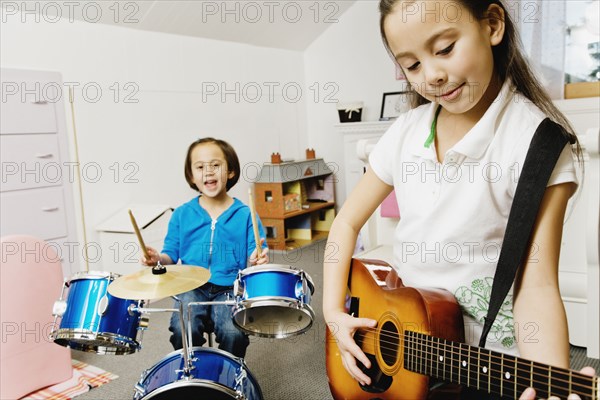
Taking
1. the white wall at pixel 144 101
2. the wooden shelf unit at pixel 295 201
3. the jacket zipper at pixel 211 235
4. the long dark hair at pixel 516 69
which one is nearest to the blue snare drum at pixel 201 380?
the jacket zipper at pixel 211 235

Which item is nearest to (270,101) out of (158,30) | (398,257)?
(158,30)

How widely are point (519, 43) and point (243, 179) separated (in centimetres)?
339

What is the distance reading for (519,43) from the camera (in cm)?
82

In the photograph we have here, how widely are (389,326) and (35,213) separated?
2369 mm

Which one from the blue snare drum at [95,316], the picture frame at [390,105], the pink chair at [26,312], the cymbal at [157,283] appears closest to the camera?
the cymbal at [157,283]

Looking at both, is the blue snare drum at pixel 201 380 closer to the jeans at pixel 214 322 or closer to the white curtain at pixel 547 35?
the jeans at pixel 214 322

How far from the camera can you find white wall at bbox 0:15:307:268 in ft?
9.46

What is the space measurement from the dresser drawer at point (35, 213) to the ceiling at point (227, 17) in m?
1.03

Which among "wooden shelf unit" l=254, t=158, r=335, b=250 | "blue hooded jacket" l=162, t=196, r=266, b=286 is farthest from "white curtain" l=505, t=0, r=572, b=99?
"blue hooded jacket" l=162, t=196, r=266, b=286

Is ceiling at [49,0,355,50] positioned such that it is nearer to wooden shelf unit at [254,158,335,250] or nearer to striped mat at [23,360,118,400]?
wooden shelf unit at [254,158,335,250]

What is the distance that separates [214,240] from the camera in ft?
5.82

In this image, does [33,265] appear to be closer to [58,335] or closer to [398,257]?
[58,335]

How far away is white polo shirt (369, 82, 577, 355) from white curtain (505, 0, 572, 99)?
264 cm

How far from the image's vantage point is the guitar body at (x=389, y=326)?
2.69 feet
